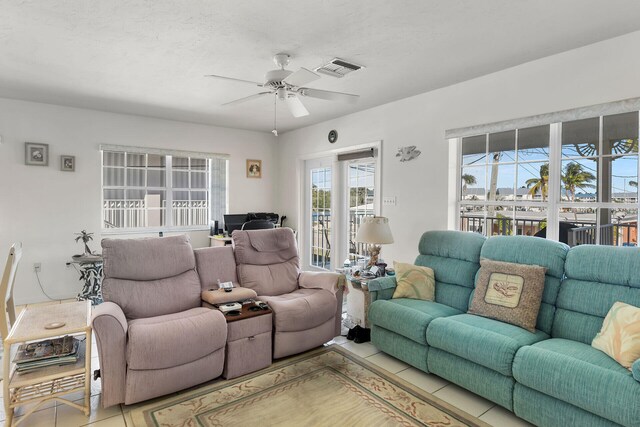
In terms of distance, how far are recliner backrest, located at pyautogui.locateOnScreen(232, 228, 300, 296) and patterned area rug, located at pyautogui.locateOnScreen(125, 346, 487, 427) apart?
2.55ft

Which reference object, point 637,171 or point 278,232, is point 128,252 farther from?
point 637,171

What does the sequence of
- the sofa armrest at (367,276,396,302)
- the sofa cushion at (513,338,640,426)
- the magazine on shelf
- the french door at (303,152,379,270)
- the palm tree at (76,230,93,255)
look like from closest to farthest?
the sofa cushion at (513,338,640,426)
the magazine on shelf
the sofa armrest at (367,276,396,302)
the palm tree at (76,230,93,255)
the french door at (303,152,379,270)

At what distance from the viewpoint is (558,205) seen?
2988 mm

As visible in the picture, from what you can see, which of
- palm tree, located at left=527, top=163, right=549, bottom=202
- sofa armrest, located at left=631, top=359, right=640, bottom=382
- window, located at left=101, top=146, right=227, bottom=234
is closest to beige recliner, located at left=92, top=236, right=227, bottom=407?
sofa armrest, located at left=631, top=359, right=640, bottom=382

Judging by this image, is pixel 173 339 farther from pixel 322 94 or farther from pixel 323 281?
pixel 322 94

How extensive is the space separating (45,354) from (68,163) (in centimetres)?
328

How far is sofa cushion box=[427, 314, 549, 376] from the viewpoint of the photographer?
2.17m

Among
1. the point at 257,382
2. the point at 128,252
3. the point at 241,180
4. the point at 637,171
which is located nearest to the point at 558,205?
the point at 637,171

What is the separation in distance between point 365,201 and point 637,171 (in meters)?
2.85

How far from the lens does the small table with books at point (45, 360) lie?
197 cm

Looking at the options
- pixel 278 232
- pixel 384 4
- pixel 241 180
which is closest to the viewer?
pixel 384 4

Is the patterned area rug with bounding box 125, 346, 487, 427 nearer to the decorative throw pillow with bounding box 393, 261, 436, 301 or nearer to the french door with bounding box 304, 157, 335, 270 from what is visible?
the decorative throw pillow with bounding box 393, 261, 436, 301

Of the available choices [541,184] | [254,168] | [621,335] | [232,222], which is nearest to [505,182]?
[541,184]

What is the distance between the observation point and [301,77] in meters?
2.57
